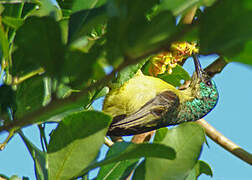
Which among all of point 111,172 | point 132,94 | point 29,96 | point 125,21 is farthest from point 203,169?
point 132,94

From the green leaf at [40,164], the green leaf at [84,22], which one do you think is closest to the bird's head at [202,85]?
the green leaf at [40,164]

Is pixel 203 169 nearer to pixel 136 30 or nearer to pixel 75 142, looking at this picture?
pixel 75 142

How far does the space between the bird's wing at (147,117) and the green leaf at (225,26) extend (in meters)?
2.88

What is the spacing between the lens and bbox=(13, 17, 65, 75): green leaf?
0.90 metres

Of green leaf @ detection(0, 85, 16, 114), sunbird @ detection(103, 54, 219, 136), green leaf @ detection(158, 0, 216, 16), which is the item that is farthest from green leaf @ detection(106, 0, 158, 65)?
sunbird @ detection(103, 54, 219, 136)

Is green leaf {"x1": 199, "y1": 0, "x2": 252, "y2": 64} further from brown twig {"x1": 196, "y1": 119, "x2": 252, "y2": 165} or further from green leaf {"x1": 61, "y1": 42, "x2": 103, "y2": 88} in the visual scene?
brown twig {"x1": 196, "y1": 119, "x2": 252, "y2": 165}

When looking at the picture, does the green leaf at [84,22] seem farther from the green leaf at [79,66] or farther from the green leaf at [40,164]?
the green leaf at [40,164]

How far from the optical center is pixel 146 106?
4039 mm

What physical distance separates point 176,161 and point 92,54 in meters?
0.89

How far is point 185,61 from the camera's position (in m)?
3.50

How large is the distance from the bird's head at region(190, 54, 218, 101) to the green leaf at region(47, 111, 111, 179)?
3.20 m

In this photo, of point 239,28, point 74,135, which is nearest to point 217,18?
point 239,28

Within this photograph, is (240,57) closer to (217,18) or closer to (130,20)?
(217,18)

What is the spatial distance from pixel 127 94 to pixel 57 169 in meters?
2.36
